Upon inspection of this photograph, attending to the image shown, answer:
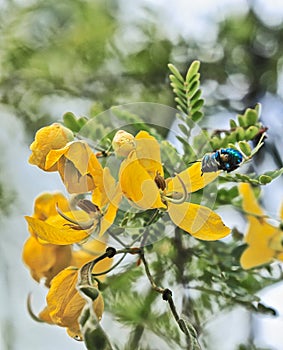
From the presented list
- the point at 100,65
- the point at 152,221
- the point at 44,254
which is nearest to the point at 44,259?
the point at 44,254

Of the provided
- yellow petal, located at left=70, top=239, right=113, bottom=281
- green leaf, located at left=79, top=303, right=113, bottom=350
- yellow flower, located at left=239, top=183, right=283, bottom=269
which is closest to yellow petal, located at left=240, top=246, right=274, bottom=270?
yellow flower, located at left=239, top=183, right=283, bottom=269

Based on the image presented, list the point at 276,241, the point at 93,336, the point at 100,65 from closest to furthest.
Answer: the point at 93,336 < the point at 276,241 < the point at 100,65

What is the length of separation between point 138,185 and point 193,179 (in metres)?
0.03

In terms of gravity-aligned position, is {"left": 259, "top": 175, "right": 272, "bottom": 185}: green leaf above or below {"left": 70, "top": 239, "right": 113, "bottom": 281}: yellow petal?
below

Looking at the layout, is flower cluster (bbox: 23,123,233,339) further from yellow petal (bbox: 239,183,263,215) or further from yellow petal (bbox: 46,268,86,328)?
yellow petal (bbox: 239,183,263,215)

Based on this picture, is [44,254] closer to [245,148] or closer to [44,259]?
[44,259]

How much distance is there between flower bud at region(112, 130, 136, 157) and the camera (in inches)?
15.0

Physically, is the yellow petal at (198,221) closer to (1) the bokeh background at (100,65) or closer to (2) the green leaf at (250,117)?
(2) the green leaf at (250,117)

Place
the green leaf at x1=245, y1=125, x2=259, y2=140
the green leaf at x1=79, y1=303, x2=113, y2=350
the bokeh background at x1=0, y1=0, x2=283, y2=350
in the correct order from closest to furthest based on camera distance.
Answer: the green leaf at x1=79, y1=303, x2=113, y2=350 → the green leaf at x1=245, y1=125, x2=259, y2=140 → the bokeh background at x1=0, y1=0, x2=283, y2=350

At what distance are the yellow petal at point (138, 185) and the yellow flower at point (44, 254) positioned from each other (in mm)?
97

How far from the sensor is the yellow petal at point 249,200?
1.62 feet

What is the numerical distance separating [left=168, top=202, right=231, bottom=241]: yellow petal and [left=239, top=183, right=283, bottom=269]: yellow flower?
0.39 feet

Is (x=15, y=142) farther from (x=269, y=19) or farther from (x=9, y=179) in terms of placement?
(x=269, y=19)

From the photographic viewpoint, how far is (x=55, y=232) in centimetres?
38
